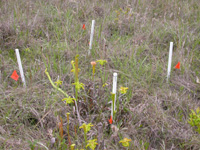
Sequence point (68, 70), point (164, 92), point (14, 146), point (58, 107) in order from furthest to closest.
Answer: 1. point (68, 70)
2. point (164, 92)
3. point (58, 107)
4. point (14, 146)

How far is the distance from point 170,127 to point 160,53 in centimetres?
108

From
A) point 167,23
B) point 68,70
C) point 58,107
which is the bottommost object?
point 58,107

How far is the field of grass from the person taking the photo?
156cm

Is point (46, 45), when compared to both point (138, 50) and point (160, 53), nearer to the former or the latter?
point (138, 50)

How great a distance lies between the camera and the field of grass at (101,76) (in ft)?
5.13

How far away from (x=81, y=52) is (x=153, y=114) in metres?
1.14

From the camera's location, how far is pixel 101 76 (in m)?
1.93

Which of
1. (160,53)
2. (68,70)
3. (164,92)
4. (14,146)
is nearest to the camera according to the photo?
(14,146)

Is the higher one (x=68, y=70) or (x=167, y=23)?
(x=167, y=23)

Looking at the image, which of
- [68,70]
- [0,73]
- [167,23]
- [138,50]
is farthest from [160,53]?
[0,73]

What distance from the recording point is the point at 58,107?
5.69ft

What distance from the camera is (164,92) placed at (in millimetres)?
1944

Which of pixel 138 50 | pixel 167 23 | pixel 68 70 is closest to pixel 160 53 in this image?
pixel 138 50

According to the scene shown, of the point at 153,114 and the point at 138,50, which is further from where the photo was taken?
the point at 138,50
